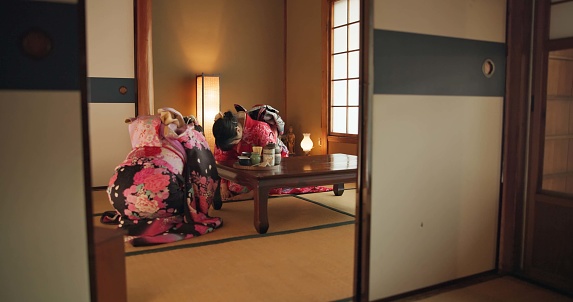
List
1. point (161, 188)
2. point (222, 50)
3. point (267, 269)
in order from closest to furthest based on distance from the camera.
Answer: point (267, 269) → point (161, 188) → point (222, 50)

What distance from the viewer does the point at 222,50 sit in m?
7.29

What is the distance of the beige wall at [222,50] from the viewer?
683 centimetres

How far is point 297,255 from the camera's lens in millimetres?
3027

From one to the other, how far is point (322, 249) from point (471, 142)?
46.6 inches

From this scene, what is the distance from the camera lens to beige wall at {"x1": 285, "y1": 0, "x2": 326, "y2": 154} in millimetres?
7059

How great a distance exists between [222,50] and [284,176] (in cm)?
416

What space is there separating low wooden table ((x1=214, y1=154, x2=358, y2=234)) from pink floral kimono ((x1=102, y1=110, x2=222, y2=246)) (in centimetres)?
33

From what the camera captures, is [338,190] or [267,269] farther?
[338,190]

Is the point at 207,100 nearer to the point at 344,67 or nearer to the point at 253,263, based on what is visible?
the point at 344,67

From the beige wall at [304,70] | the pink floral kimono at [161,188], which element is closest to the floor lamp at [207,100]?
the beige wall at [304,70]

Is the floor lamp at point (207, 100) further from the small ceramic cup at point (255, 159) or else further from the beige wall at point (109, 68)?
the small ceramic cup at point (255, 159)

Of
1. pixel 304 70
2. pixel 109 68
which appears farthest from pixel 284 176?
pixel 304 70

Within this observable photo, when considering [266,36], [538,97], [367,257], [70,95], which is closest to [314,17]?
[266,36]

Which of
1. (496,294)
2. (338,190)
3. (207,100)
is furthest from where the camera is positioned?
(207,100)
